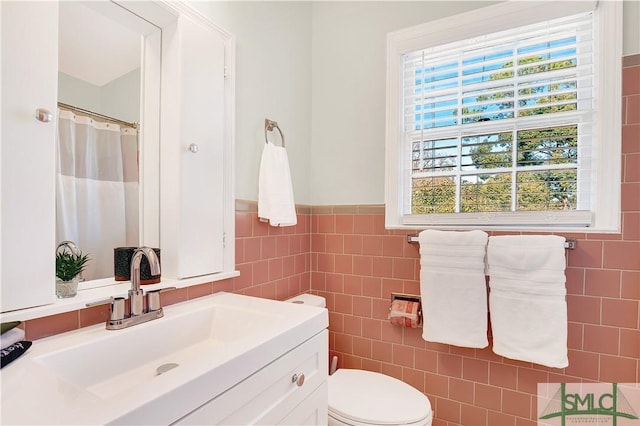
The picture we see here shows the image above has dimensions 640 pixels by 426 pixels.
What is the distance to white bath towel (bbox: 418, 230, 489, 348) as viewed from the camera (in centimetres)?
149

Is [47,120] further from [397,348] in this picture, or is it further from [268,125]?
[397,348]

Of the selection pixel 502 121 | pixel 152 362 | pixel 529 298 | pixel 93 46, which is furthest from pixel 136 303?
pixel 502 121

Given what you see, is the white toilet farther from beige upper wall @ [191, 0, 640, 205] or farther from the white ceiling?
the white ceiling

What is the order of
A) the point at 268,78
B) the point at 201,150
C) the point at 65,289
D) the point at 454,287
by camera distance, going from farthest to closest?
the point at 268,78 → the point at 454,287 → the point at 201,150 → the point at 65,289

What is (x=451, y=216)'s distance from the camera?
1.67 meters

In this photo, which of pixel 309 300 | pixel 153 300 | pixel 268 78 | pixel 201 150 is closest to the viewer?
pixel 153 300

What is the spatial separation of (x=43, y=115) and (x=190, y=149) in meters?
0.47

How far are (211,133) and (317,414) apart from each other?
1.13 meters

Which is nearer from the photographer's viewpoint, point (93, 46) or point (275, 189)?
point (93, 46)

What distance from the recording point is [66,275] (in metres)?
0.97

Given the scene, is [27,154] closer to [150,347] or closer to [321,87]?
[150,347]

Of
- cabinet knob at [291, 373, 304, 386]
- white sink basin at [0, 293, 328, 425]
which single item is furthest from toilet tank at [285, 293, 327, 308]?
cabinet knob at [291, 373, 304, 386]

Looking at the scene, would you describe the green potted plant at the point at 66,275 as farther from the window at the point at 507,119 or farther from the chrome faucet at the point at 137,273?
the window at the point at 507,119

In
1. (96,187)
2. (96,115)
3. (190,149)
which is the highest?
(96,115)
